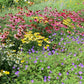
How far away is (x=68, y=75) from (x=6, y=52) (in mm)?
1187

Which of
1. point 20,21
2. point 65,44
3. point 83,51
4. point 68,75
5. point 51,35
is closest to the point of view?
point 68,75

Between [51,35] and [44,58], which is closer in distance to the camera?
[44,58]

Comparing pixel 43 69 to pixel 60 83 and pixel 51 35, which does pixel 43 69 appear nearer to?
pixel 60 83

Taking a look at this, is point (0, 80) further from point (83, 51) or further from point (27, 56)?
point (83, 51)

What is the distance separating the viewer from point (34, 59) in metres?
2.90

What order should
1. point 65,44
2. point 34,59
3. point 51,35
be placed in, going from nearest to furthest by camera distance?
point 34,59
point 65,44
point 51,35

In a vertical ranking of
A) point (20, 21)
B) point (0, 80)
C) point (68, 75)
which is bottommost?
point (0, 80)

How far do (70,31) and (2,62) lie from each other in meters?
2.21

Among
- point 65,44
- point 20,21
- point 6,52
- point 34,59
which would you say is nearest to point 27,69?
point 34,59

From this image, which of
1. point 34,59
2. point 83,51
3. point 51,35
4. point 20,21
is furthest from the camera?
point 51,35

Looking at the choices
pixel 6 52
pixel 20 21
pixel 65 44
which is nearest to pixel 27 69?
pixel 6 52

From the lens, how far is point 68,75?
2.67 m

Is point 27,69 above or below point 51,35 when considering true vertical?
below

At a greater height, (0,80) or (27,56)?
(27,56)
